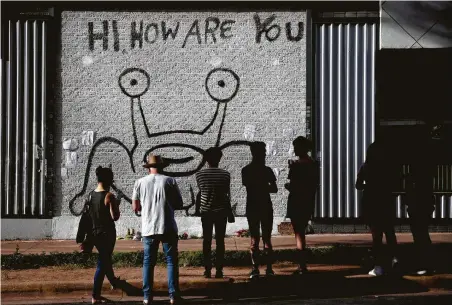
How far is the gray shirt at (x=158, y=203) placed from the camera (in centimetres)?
799

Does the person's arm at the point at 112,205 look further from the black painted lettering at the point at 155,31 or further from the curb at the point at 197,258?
the black painted lettering at the point at 155,31

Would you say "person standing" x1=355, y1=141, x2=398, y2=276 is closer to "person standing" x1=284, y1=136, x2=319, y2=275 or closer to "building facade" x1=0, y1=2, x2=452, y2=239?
"person standing" x1=284, y1=136, x2=319, y2=275

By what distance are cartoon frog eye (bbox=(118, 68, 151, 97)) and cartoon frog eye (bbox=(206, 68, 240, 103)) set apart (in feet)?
3.86

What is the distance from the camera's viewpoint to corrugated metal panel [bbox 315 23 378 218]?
523 inches

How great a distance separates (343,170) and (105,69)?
491cm

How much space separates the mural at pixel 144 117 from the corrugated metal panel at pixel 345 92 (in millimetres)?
1553

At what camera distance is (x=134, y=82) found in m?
13.3

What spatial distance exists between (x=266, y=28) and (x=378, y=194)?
521cm

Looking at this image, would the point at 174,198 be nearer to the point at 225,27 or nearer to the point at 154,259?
the point at 154,259

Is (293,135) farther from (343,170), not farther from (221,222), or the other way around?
(221,222)

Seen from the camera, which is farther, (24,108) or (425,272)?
(24,108)

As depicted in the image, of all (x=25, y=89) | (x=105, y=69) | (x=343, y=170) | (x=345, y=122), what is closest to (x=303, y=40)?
(x=345, y=122)

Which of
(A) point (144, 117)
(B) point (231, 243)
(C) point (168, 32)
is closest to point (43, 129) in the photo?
(A) point (144, 117)

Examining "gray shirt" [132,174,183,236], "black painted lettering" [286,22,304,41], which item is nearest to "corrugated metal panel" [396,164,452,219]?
"black painted lettering" [286,22,304,41]
